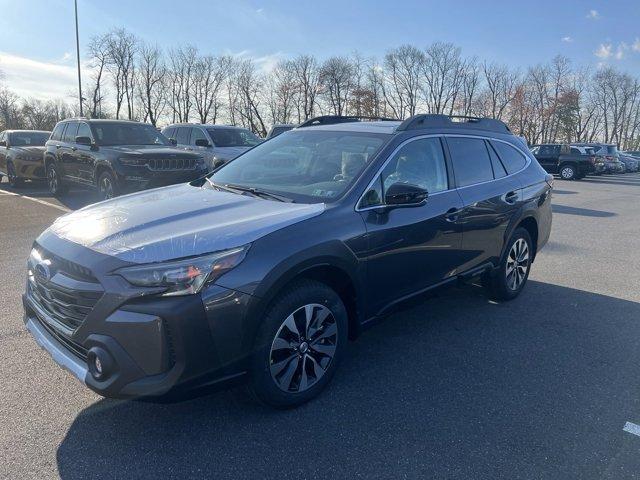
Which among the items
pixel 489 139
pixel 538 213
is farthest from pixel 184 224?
pixel 538 213

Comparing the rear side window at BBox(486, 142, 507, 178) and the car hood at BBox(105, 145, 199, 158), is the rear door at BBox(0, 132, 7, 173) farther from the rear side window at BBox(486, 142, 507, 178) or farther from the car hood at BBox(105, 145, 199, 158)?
the rear side window at BBox(486, 142, 507, 178)

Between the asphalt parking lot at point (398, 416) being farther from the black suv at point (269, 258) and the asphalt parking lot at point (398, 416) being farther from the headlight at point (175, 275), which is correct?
the headlight at point (175, 275)

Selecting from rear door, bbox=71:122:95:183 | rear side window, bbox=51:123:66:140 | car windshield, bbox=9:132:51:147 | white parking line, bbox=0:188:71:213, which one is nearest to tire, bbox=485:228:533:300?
rear door, bbox=71:122:95:183

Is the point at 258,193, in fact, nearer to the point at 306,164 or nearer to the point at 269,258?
the point at 306,164

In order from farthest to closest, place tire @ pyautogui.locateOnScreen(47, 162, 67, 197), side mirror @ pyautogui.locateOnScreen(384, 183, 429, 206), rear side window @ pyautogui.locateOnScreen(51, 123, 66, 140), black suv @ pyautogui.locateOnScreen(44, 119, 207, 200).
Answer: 1. rear side window @ pyautogui.locateOnScreen(51, 123, 66, 140)
2. tire @ pyautogui.locateOnScreen(47, 162, 67, 197)
3. black suv @ pyautogui.locateOnScreen(44, 119, 207, 200)
4. side mirror @ pyautogui.locateOnScreen(384, 183, 429, 206)

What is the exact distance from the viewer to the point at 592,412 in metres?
3.08

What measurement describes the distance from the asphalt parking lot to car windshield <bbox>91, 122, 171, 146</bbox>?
667cm

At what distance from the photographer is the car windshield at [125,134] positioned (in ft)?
34.4

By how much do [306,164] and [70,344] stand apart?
84.3 inches

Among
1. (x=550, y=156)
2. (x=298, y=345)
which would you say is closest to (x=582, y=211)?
(x=298, y=345)

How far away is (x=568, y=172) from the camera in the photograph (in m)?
25.8

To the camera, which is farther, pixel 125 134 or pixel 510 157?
pixel 125 134

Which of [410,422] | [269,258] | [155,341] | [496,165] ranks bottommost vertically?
[410,422]

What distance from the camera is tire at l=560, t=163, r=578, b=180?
2562 cm
